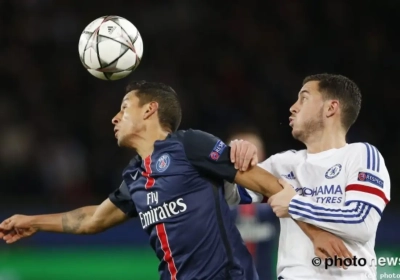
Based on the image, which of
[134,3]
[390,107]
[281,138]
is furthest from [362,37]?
[134,3]

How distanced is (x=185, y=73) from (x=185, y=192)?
25.3 ft

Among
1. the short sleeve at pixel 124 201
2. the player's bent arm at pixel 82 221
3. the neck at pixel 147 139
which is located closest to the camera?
the neck at pixel 147 139

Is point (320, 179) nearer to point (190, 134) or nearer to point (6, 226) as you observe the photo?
point (190, 134)

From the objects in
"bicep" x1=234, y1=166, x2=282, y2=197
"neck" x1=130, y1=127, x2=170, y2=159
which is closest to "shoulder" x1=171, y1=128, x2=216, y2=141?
"neck" x1=130, y1=127, x2=170, y2=159

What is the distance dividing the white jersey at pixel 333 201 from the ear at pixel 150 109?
654 millimetres

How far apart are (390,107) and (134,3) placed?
4.45m

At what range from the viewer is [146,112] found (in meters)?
4.97

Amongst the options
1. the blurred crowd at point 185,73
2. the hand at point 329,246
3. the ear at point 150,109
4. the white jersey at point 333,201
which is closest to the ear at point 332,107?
the white jersey at point 333,201

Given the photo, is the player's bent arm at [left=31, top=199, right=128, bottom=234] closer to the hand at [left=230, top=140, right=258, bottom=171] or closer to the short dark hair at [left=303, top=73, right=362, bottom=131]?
the hand at [left=230, top=140, right=258, bottom=171]

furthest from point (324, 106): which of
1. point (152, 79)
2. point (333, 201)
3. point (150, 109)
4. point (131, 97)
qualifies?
point (152, 79)

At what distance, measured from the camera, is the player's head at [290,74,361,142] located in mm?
4738

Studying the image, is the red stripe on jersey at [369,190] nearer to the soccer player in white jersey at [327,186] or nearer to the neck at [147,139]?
the soccer player in white jersey at [327,186]

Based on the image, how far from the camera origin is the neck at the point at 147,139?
16.2ft

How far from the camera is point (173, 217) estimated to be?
4.67 meters
